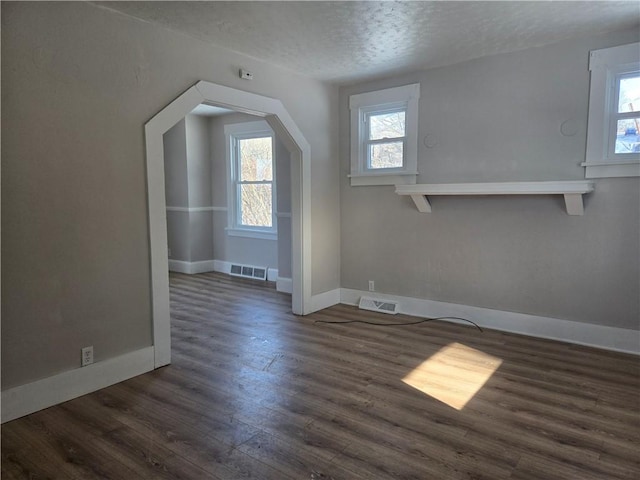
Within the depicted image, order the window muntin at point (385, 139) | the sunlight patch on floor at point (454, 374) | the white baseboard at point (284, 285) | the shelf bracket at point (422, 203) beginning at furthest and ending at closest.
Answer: the white baseboard at point (284, 285) → the window muntin at point (385, 139) → the shelf bracket at point (422, 203) → the sunlight patch on floor at point (454, 374)

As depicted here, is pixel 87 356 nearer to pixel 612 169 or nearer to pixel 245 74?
pixel 245 74

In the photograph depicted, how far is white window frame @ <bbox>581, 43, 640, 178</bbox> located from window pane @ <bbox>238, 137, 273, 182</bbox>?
4.37 metres

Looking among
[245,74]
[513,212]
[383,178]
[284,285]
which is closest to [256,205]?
[284,285]

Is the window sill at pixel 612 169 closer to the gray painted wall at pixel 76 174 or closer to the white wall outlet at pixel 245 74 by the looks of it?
the white wall outlet at pixel 245 74

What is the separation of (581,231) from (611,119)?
3.05 feet

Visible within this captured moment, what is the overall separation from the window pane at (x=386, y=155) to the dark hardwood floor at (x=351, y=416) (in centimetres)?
193

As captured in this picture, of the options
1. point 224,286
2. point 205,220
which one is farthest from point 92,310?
point 205,220

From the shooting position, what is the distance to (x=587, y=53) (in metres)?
3.52

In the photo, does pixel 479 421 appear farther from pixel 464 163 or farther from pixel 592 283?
pixel 464 163

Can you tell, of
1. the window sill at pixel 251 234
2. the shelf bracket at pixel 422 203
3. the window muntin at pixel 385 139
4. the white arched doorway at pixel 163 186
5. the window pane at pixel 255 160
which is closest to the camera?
the white arched doorway at pixel 163 186

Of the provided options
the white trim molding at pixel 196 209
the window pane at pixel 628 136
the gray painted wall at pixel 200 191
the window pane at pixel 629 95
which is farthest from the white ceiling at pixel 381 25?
the white trim molding at pixel 196 209

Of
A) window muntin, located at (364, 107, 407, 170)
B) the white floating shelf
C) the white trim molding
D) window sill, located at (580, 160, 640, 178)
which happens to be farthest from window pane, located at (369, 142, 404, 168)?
the white trim molding

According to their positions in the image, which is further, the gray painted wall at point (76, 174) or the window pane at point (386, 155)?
the window pane at point (386, 155)

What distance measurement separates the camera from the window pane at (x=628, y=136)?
134 inches
